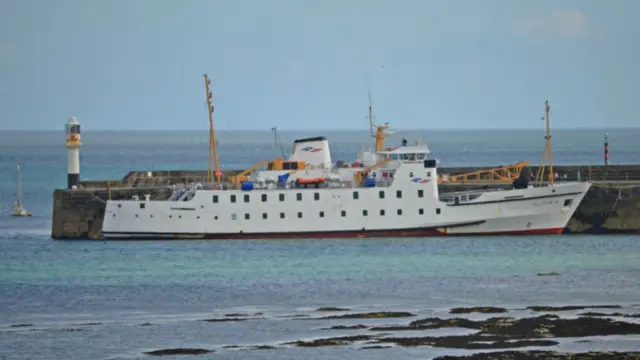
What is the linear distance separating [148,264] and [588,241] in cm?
1722

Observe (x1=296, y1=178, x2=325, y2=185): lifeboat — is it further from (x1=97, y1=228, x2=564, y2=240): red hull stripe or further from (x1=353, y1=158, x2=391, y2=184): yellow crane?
(x1=97, y1=228, x2=564, y2=240): red hull stripe

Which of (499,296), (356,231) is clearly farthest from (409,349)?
(356,231)

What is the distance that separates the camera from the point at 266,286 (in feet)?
158

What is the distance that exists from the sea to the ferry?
68 centimetres

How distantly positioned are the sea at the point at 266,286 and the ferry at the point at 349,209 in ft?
2.23

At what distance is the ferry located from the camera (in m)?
59.2

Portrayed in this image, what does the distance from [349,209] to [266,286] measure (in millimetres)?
11662

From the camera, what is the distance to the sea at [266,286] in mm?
38562

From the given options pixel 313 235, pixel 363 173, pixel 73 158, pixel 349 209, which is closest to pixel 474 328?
pixel 349 209

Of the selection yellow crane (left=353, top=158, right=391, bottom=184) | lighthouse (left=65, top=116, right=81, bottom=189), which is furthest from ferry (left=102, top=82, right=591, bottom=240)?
lighthouse (left=65, top=116, right=81, bottom=189)

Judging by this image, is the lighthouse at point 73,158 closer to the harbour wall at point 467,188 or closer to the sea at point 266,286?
the harbour wall at point 467,188

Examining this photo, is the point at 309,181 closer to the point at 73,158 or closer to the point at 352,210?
the point at 352,210

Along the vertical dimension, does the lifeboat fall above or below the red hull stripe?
above

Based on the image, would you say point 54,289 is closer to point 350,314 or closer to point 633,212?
point 350,314
